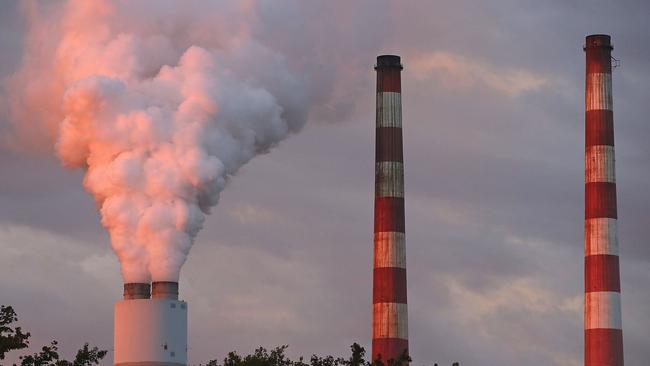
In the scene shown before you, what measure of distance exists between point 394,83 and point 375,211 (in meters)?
4.85

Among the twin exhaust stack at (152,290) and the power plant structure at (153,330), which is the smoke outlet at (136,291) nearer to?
the twin exhaust stack at (152,290)

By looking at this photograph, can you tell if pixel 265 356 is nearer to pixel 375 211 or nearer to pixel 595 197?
pixel 375 211

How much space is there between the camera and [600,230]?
70.3 m

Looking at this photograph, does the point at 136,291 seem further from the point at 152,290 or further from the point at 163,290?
the point at 163,290

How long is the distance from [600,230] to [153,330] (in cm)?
2351

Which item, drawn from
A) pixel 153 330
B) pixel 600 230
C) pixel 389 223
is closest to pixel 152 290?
pixel 153 330

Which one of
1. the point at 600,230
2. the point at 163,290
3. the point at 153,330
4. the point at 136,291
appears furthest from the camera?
the point at 600,230

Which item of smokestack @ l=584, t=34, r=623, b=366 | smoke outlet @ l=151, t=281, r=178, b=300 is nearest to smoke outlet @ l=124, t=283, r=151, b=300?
smoke outlet @ l=151, t=281, r=178, b=300

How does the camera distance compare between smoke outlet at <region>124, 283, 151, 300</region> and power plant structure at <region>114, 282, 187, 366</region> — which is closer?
power plant structure at <region>114, 282, 187, 366</region>

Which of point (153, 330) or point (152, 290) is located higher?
point (152, 290)

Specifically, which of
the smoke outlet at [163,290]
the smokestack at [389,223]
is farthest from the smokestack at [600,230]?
the smoke outlet at [163,290]

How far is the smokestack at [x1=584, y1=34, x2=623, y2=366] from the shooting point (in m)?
69.8

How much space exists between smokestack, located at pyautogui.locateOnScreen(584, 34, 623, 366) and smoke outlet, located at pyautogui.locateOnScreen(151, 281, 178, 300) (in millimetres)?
21565

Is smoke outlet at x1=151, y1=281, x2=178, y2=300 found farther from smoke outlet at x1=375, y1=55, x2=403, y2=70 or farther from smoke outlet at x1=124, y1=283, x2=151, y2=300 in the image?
smoke outlet at x1=375, y1=55, x2=403, y2=70
